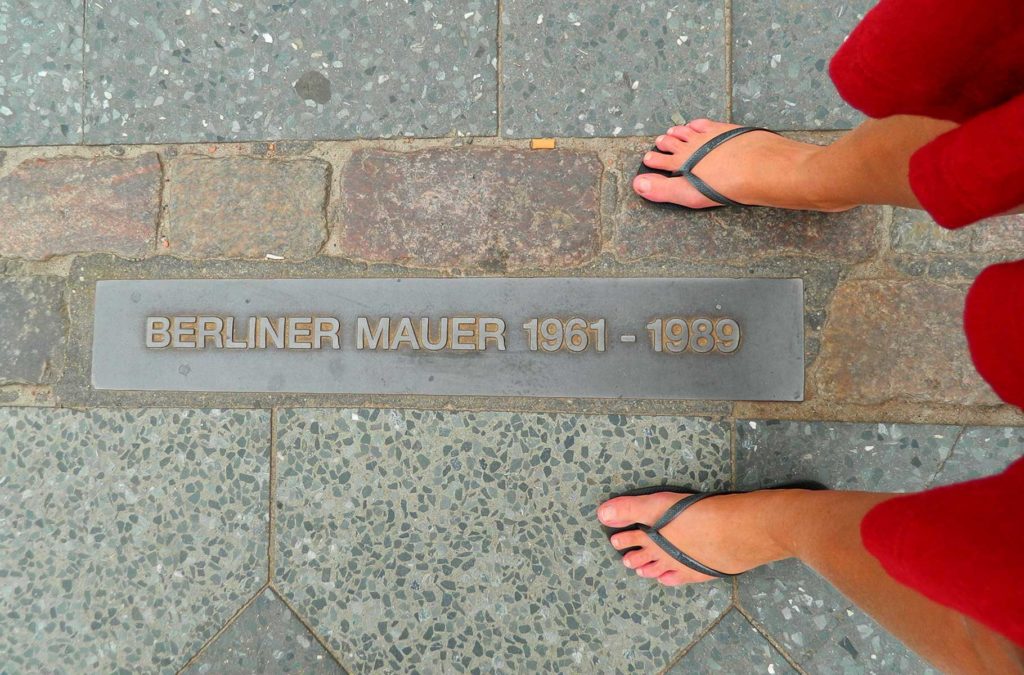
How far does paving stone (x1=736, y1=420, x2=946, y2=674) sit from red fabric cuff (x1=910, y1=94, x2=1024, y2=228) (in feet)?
2.81

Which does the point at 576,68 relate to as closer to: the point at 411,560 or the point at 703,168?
the point at 703,168

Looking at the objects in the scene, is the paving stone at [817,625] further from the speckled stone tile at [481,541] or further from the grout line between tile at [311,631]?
the grout line between tile at [311,631]

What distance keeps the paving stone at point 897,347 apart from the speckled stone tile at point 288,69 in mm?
1038

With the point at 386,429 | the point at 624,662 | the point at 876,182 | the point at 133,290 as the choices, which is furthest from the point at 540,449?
the point at 133,290

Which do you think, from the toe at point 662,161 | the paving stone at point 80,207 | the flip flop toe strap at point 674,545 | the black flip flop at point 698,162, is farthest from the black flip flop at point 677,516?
the paving stone at point 80,207

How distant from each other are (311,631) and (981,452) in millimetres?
1731

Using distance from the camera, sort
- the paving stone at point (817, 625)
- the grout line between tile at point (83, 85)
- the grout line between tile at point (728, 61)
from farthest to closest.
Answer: the grout line between tile at point (83, 85), the grout line between tile at point (728, 61), the paving stone at point (817, 625)

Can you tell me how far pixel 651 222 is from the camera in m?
1.67

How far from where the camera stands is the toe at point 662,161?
161cm

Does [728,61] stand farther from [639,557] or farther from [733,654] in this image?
[733,654]

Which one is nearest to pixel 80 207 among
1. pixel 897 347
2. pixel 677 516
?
pixel 677 516

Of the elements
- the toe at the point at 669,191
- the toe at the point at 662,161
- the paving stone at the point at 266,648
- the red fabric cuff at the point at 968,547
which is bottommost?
the paving stone at the point at 266,648

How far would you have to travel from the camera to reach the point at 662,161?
5.35 ft

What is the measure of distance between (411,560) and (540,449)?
0.44 meters
